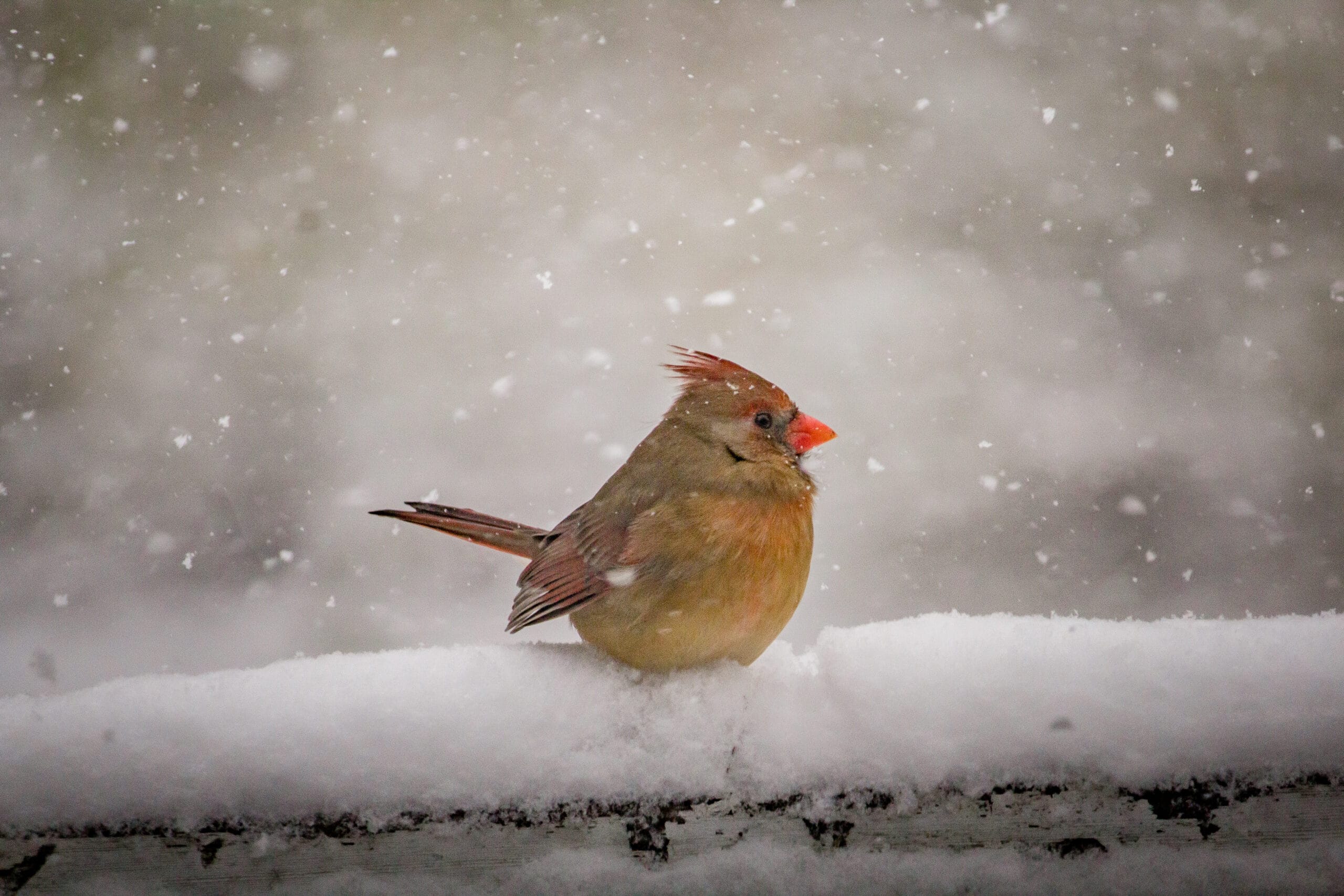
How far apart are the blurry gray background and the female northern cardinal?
7.25 ft

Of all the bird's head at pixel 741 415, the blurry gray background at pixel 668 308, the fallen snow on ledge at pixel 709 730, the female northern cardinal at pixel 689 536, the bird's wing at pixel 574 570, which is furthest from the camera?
the blurry gray background at pixel 668 308

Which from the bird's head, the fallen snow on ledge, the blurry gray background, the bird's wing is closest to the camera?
the fallen snow on ledge

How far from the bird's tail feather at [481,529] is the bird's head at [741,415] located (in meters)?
0.45

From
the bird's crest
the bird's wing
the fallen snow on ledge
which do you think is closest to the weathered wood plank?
the fallen snow on ledge

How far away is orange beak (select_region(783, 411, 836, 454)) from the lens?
2088 mm

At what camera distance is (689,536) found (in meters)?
1.83

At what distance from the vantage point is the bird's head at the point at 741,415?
2.05 metres

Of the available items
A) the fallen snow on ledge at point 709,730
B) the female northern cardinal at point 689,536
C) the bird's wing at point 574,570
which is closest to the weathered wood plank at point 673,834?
the fallen snow on ledge at point 709,730

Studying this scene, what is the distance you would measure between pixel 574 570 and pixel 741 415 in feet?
1.59

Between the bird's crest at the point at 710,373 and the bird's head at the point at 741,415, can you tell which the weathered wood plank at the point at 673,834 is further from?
the bird's crest at the point at 710,373

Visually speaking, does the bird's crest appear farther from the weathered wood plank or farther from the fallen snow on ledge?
the weathered wood plank

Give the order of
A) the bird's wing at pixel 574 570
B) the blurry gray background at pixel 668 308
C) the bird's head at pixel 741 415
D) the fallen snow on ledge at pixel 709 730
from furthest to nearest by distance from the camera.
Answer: the blurry gray background at pixel 668 308 < the bird's head at pixel 741 415 < the bird's wing at pixel 574 570 < the fallen snow on ledge at pixel 709 730

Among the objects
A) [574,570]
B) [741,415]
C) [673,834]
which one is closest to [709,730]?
[673,834]

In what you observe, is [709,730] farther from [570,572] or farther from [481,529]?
[481,529]
